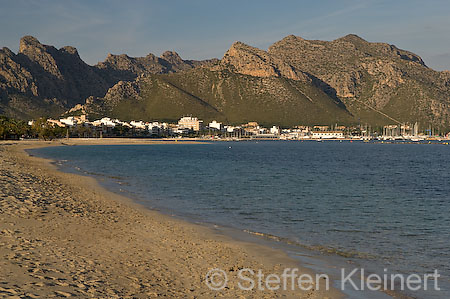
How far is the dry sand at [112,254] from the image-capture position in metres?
11.5

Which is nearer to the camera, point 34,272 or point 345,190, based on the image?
point 34,272

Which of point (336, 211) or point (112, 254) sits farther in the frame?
point (336, 211)

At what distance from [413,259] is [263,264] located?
685 cm

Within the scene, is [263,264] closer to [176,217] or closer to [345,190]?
[176,217]

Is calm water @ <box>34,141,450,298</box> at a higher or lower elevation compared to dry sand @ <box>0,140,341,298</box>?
lower

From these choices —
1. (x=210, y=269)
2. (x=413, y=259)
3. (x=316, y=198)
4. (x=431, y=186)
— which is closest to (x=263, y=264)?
(x=210, y=269)

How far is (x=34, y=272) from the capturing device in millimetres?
11867

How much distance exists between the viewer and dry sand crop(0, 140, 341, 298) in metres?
11.5

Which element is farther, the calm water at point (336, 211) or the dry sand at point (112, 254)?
the calm water at point (336, 211)

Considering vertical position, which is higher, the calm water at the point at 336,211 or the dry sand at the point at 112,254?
the dry sand at the point at 112,254

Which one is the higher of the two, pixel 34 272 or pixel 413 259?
pixel 34 272

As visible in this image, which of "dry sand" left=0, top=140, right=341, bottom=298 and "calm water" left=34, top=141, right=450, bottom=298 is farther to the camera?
"calm water" left=34, top=141, right=450, bottom=298

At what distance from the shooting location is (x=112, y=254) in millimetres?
15539

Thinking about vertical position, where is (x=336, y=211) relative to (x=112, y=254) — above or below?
below
